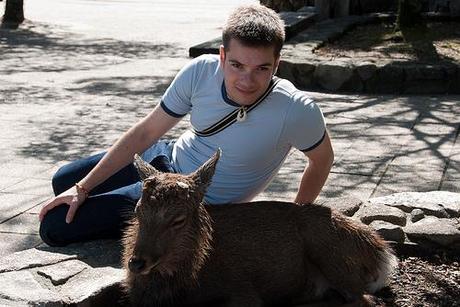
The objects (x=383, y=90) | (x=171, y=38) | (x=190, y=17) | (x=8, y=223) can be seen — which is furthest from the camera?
(x=190, y=17)

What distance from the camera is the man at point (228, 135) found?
438 centimetres

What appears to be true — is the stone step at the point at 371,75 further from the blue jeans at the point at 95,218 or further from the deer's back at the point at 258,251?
the deer's back at the point at 258,251

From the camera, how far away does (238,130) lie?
14.9 feet

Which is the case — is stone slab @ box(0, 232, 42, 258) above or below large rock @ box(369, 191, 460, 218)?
below

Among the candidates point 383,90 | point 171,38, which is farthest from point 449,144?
point 171,38

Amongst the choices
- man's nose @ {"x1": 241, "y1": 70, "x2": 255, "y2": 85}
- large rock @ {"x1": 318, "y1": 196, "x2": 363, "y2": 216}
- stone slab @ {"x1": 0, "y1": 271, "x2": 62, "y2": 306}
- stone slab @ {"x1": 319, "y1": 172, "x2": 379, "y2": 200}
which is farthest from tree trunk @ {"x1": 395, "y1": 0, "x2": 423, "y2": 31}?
stone slab @ {"x1": 0, "y1": 271, "x2": 62, "y2": 306}

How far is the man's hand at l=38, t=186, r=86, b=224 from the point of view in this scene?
4.64 m

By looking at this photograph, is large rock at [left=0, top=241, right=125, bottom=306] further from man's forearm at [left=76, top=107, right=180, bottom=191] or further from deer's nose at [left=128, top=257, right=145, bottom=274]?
deer's nose at [left=128, top=257, right=145, bottom=274]

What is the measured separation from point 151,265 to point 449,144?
16.7 ft

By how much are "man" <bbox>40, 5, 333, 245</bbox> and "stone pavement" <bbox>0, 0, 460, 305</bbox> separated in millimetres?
371

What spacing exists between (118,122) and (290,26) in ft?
17.6

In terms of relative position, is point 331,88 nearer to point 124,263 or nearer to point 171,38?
point 171,38

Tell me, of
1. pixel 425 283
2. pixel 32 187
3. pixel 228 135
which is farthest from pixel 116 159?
pixel 32 187

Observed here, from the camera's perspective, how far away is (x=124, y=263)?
4.16m
